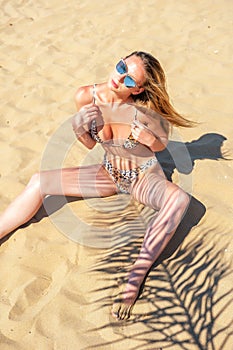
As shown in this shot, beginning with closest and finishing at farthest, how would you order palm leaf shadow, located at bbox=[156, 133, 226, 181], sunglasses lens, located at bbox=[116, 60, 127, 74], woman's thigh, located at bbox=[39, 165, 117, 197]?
sunglasses lens, located at bbox=[116, 60, 127, 74]
woman's thigh, located at bbox=[39, 165, 117, 197]
palm leaf shadow, located at bbox=[156, 133, 226, 181]

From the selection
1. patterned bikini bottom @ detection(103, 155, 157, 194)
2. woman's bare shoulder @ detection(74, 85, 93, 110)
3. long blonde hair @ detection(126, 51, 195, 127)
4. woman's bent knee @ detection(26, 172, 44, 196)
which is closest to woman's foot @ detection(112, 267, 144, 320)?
patterned bikini bottom @ detection(103, 155, 157, 194)

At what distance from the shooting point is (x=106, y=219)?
2.76 meters

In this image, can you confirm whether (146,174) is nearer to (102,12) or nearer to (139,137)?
(139,137)

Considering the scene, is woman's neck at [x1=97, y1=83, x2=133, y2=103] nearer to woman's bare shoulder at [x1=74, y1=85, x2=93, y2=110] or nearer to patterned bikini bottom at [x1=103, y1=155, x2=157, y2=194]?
woman's bare shoulder at [x1=74, y1=85, x2=93, y2=110]

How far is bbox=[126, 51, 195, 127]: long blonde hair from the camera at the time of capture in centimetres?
245

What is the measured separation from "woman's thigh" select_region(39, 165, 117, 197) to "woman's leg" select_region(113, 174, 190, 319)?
23 cm

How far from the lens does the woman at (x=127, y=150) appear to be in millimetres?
2443

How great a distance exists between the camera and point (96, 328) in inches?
84.8

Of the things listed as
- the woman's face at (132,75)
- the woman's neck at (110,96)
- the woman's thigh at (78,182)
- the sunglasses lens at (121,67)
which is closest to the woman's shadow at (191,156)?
the woman's thigh at (78,182)

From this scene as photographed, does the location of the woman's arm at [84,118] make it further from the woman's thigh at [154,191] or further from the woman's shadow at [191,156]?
the woman's shadow at [191,156]

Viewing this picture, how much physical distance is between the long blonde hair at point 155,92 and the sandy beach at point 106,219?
0.52 m

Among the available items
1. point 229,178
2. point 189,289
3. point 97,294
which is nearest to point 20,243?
point 97,294

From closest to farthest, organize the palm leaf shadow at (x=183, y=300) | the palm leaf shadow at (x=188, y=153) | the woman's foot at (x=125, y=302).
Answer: the palm leaf shadow at (x=183, y=300), the woman's foot at (x=125, y=302), the palm leaf shadow at (x=188, y=153)

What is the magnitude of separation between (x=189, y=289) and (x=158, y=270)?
0.20m
